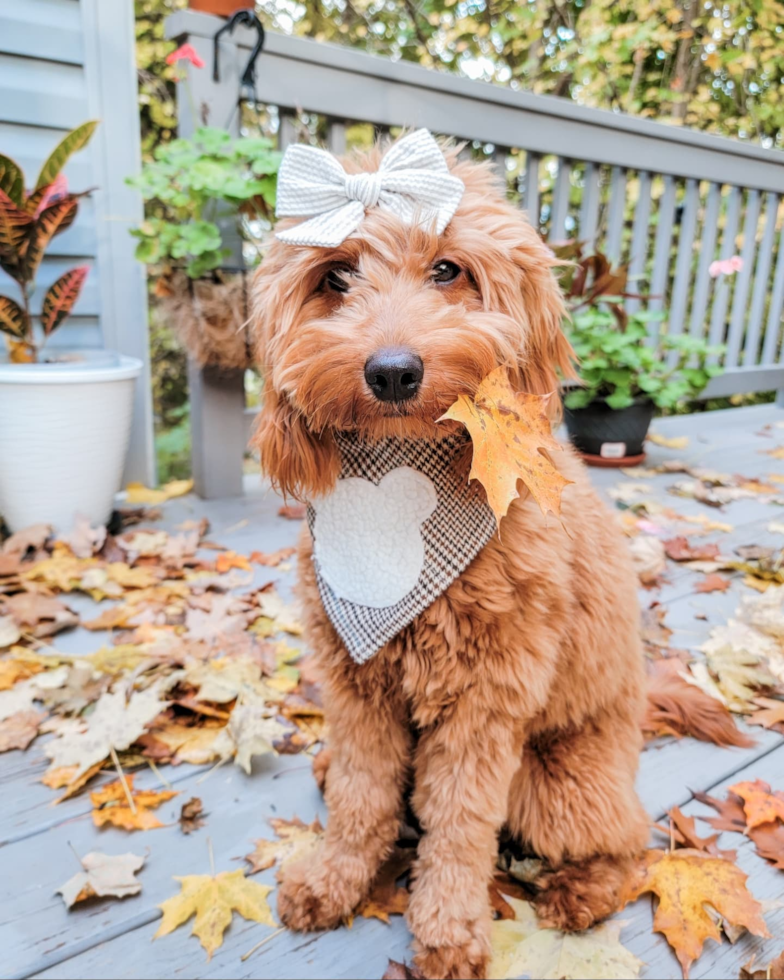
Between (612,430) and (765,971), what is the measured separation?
308 cm

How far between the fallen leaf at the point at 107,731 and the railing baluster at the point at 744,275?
5013 millimetres

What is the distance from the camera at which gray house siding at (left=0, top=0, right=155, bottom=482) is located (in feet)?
9.84

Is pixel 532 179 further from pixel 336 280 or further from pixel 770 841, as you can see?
pixel 770 841

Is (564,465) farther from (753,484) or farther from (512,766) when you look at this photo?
(753,484)

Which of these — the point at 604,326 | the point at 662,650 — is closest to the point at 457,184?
the point at 662,650

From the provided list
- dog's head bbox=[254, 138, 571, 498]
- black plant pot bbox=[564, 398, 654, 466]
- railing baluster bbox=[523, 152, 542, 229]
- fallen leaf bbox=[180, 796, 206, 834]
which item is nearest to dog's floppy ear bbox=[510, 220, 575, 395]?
dog's head bbox=[254, 138, 571, 498]

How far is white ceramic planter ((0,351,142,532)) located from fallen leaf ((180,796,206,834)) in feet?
5.27

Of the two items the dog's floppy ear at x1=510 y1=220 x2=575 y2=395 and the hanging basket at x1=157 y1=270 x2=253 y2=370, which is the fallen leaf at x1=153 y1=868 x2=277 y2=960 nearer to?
the dog's floppy ear at x1=510 y1=220 x2=575 y2=395

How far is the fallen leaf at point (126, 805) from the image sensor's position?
1542 mm

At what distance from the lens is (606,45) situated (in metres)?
7.27

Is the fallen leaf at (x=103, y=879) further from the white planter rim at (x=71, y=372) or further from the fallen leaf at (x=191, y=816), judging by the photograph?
the white planter rim at (x=71, y=372)

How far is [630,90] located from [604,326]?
5.18 m

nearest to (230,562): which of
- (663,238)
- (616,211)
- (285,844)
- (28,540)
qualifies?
(28,540)

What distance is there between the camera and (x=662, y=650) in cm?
225
